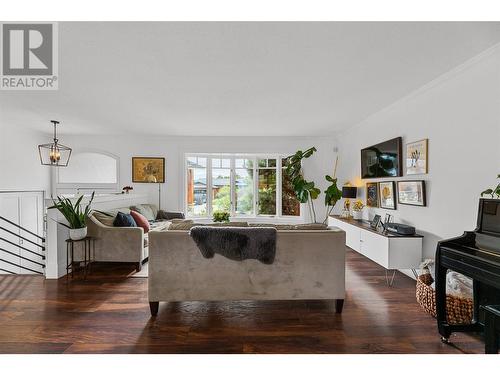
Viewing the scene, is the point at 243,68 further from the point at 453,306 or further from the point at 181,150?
the point at 181,150

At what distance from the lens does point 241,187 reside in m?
6.90

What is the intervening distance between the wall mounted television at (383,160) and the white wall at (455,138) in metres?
0.20

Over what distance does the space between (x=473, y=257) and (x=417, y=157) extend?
1870 mm

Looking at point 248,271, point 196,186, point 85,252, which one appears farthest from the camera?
point 196,186

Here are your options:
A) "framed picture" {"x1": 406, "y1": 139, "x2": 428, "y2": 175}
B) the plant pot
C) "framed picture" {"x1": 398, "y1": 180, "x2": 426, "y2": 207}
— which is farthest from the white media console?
the plant pot

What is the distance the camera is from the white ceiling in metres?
2.13

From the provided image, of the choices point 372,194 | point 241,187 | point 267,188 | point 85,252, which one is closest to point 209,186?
point 241,187

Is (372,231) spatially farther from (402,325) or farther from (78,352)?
(78,352)

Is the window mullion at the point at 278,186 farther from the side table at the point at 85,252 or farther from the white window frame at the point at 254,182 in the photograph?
the side table at the point at 85,252

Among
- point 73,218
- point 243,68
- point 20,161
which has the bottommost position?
point 73,218

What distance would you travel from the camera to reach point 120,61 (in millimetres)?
2627

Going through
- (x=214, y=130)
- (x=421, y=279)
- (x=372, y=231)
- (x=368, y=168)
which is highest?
(x=214, y=130)
